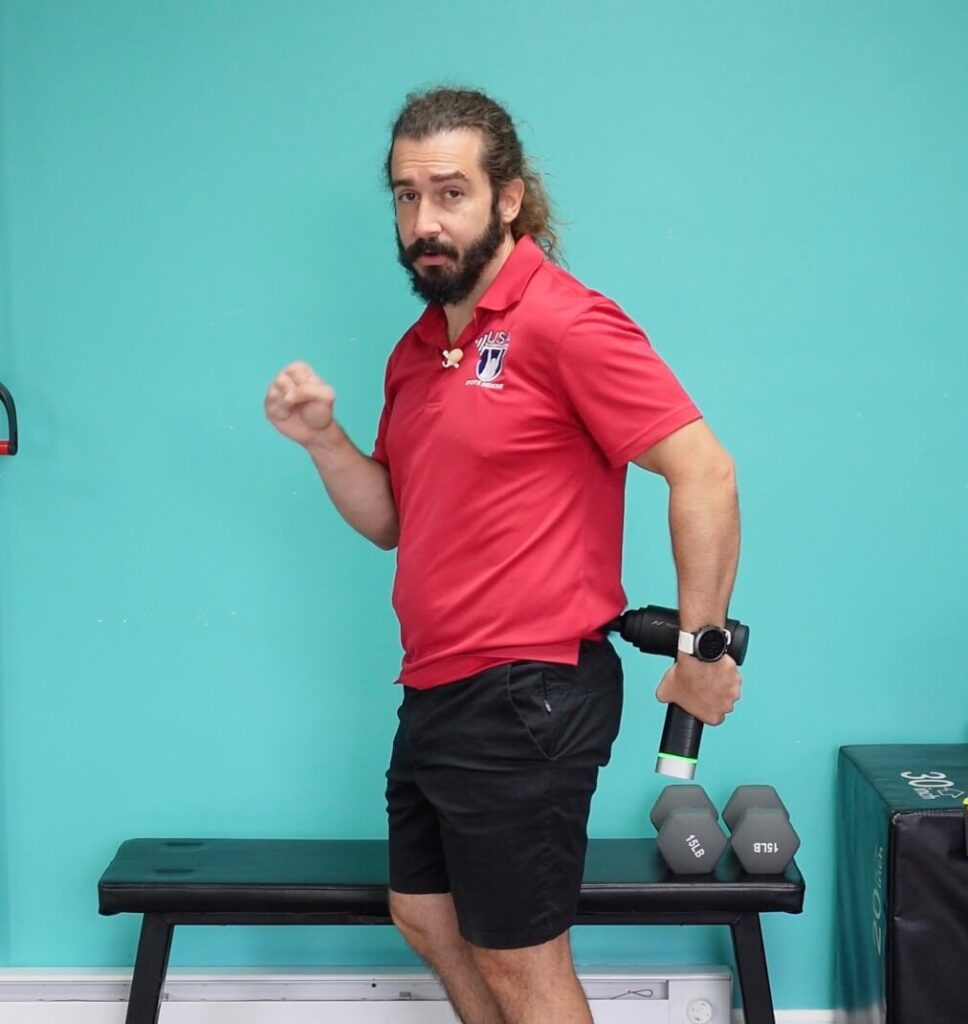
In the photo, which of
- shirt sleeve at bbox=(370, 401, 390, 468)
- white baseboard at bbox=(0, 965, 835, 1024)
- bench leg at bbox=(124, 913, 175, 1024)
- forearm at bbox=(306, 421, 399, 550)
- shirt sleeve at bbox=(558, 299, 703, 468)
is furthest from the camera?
white baseboard at bbox=(0, 965, 835, 1024)

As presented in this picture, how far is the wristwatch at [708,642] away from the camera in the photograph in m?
1.60

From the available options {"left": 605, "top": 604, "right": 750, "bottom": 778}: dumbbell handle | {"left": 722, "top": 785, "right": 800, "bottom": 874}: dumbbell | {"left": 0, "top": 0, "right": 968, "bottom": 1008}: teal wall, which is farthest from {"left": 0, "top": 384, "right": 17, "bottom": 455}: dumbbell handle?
{"left": 722, "top": 785, "right": 800, "bottom": 874}: dumbbell

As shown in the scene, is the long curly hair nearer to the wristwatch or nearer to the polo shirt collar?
the polo shirt collar

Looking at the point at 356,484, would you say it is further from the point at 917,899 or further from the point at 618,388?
the point at 917,899

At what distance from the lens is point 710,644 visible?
1602 millimetres

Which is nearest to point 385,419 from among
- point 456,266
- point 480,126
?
point 456,266

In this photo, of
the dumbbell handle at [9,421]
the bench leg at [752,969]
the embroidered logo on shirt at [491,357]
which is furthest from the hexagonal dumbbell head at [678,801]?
A: the dumbbell handle at [9,421]

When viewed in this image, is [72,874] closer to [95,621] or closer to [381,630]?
[95,621]

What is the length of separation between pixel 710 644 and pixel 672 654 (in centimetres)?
8

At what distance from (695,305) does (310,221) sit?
68 cm

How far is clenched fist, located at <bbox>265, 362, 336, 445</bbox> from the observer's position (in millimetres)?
1722

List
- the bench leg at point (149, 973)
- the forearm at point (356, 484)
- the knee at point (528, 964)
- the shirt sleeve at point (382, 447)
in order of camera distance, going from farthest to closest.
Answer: the bench leg at point (149, 973) < the shirt sleeve at point (382, 447) < the forearm at point (356, 484) < the knee at point (528, 964)

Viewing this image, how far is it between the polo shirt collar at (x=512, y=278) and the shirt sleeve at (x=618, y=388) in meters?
0.12

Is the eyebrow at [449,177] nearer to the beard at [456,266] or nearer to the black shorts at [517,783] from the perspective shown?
the beard at [456,266]
